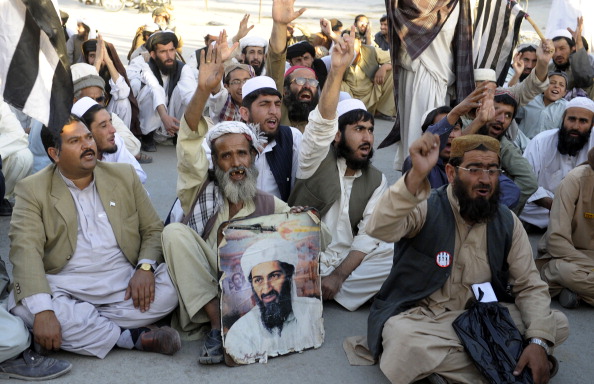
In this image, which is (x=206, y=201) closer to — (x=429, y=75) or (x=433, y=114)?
(x=433, y=114)

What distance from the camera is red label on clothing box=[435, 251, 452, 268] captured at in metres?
3.72

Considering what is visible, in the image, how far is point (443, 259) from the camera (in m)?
3.72

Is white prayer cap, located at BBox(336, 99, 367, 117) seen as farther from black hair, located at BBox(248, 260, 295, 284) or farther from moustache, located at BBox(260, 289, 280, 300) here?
moustache, located at BBox(260, 289, 280, 300)

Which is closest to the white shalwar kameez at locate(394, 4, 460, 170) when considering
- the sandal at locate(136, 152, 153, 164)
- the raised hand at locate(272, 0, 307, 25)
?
the raised hand at locate(272, 0, 307, 25)

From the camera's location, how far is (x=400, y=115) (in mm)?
6605

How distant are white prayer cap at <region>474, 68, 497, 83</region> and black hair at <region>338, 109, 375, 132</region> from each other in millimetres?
1987

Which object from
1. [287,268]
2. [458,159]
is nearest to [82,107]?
[287,268]

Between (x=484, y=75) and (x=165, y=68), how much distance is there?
363cm

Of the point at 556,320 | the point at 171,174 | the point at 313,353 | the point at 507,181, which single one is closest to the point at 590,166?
the point at 507,181

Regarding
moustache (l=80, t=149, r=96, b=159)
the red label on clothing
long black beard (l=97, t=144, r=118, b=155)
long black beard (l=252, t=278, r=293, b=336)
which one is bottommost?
long black beard (l=252, t=278, r=293, b=336)

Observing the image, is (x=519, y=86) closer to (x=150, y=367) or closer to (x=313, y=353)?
(x=313, y=353)

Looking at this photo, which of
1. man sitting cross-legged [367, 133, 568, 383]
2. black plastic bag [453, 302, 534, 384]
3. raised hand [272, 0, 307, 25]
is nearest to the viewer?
black plastic bag [453, 302, 534, 384]

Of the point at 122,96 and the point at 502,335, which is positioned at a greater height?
the point at 122,96

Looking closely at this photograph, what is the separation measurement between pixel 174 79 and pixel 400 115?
302 centimetres
